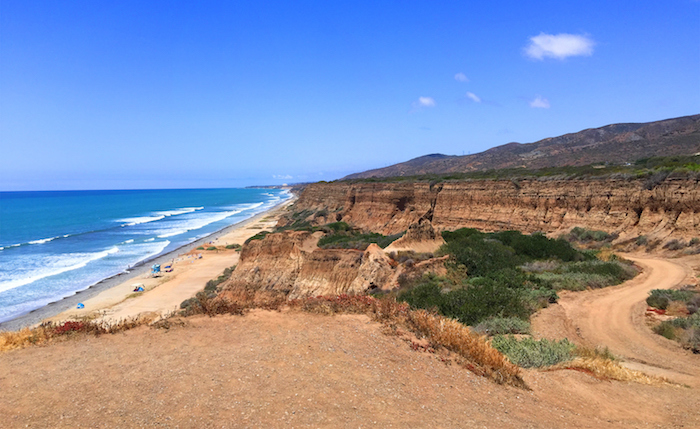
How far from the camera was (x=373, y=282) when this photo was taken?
1752 cm

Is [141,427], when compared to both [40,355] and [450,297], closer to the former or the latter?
[40,355]

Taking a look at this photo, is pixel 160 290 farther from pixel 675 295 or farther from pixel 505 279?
pixel 675 295

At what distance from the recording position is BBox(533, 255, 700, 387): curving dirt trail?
28.7 ft

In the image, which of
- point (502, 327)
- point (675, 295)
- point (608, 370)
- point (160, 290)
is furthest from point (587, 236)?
point (160, 290)

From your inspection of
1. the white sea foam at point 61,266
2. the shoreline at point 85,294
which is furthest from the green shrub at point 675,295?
the white sea foam at point 61,266

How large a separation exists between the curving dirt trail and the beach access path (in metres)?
16.4

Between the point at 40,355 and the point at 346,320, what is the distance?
580 centimetres

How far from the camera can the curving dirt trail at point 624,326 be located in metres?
8.73

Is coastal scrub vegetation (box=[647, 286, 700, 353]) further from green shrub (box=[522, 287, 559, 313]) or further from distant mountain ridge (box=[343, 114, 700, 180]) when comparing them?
distant mountain ridge (box=[343, 114, 700, 180])

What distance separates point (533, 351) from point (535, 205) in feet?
96.4

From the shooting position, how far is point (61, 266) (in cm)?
3884

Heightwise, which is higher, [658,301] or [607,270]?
[607,270]

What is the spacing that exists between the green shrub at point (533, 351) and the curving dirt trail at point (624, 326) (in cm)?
161

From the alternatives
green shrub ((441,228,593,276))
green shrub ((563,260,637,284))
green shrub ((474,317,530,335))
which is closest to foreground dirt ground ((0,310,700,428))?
green shrub ((474,317,530,335))
